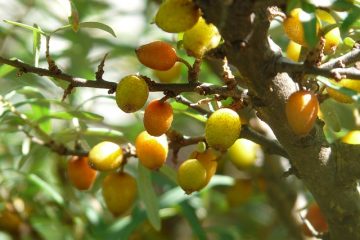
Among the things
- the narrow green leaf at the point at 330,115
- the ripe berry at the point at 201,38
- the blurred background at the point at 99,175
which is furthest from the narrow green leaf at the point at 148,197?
the ripe berry at the point at 201,38

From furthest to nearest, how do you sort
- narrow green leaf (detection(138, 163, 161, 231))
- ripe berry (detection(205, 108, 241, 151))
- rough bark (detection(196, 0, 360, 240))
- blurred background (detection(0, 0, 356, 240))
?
blurred background (detection(0, 0, 356, 240)) < narrow green leaf (detection(138, 163, 161, 231)) < ripe berry (detection(205, 108, 241, 151)) < rough bark (detection(196, 0, 360, 240))

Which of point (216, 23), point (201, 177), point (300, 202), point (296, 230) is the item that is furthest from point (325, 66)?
point (300, 202)

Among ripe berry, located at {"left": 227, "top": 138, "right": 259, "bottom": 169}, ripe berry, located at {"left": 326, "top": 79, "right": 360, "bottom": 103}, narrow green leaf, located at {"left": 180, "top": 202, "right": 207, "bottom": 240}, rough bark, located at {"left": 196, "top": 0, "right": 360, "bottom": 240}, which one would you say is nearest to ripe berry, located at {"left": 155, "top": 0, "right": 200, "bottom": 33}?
rough bark, located at {"left": 196, "top": 0, "right": 360, "bottom": 240}

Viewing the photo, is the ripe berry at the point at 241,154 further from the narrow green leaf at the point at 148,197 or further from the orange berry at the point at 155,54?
the orange berry at the point at 155,54

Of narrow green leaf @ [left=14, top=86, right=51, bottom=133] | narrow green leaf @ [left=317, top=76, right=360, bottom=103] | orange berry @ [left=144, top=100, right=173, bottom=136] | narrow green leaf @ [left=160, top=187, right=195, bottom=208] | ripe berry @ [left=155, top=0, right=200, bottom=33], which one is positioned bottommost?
narrow green leaf @ [left=160, top=187, right=195, bottom=208]

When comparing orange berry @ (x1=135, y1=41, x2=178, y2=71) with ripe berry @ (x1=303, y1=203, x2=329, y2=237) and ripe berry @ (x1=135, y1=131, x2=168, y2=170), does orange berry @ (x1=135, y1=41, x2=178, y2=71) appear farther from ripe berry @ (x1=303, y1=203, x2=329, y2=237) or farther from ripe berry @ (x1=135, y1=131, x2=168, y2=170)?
ripe berry @ (x1=303, y1=203, x2=329, y2=237)

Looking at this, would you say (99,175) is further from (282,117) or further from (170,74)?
(282,117)
